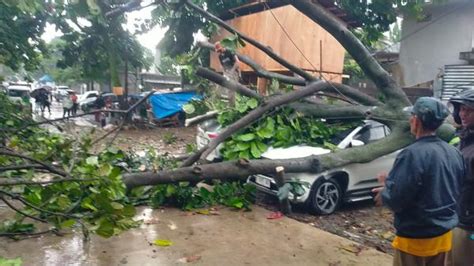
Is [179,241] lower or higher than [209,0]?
lower

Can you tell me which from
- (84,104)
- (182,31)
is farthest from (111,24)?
(84,104)

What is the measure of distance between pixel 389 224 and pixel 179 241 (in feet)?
11.3

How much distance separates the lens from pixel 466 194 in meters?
3.00

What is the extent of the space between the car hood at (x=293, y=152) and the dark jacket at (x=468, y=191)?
3.84 metres

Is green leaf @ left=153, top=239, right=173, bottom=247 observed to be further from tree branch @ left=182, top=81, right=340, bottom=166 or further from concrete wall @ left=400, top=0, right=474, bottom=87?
concrete wall @ left=400, top=0, right=474, bottom=87

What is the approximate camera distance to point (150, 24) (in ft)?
64.7

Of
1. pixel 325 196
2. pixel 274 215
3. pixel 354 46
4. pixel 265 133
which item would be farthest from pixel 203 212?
pixel 354 46

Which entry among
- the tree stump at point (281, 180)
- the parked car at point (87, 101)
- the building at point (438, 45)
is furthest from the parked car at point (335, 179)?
the parked car at point (87, 101)

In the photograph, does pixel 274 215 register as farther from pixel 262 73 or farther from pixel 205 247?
pixel 262 73

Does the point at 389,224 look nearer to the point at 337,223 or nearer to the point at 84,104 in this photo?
the point at 337,223

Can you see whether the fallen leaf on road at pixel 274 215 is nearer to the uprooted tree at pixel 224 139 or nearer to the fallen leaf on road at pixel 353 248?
the uprooted tree at pixel 224 139

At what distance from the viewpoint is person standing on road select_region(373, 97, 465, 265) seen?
262cm

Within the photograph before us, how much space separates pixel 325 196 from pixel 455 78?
761 cm

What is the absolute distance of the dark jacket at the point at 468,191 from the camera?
2.96 m
